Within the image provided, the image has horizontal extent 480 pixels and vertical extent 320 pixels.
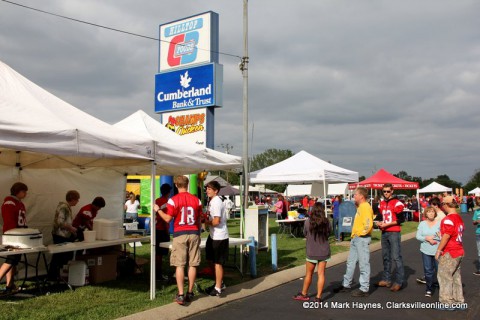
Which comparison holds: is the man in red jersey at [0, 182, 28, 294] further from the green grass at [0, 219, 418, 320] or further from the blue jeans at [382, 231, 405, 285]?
the blue jeans at [382, 231, 405, 285]

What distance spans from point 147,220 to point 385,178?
49.8 ft

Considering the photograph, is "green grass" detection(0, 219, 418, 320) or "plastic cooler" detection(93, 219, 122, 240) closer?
"green grass" detection(0, 219, 418, 320)

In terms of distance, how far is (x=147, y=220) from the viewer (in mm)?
16766

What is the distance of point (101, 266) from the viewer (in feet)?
27.3

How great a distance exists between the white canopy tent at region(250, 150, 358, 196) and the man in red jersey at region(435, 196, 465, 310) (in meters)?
9.30

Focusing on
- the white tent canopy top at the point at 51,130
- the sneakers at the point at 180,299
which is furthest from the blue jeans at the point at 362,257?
the white tent canopy top at the point at 51,130

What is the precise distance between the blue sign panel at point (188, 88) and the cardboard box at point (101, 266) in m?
7.03

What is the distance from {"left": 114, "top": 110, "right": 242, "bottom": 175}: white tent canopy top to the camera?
736 centimetres

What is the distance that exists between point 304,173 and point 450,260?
1002 centimetres

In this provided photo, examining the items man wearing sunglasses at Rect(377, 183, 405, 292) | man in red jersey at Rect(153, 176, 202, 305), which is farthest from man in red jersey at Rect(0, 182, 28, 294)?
man wearing sunglasses at Rect(377, 183, 405, 292)

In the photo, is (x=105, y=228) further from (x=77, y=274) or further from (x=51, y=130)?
(x=51, y=130)

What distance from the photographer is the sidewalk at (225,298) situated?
A: 6.09m

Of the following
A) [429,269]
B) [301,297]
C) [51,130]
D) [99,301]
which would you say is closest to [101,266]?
[99,301]

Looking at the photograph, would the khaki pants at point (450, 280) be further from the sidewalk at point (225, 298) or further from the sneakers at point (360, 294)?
the sidewalk at point (225, 298)
